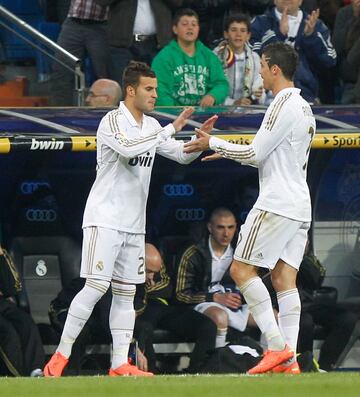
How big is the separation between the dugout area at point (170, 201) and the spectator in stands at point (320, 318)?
0.93 ft

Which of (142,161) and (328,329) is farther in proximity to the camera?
(328,329)

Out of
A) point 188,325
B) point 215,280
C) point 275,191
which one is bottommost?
point 188,325

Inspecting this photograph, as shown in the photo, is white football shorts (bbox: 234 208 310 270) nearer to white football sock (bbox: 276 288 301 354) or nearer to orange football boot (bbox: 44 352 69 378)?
white football sock (bbox: 276 288 301 354)

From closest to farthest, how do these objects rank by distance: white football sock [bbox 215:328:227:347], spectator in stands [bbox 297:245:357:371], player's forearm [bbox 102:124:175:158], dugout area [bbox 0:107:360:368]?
player's forearm [bbox 102:124:175:158] → white football sock [bbox 215:328:227:347] → spectator in stands [bbox 297:245:357:371] → dugout area [bbox 0:107:360:368]

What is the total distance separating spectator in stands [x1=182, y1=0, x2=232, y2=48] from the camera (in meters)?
13.7

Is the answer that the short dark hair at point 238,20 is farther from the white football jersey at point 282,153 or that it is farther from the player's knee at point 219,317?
the white football jersey at point 282,153

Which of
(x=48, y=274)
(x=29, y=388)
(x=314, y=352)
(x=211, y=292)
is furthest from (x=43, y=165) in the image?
(x=29, y=388)

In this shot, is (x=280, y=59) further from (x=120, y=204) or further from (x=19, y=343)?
(x=19, y=343)

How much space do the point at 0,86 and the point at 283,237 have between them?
3.69m

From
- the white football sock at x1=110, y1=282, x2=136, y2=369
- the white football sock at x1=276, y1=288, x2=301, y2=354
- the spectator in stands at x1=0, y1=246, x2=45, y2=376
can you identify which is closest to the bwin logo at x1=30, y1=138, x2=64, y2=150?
the spectator in stands at x1=0, y1=246, x2=45, y2=376

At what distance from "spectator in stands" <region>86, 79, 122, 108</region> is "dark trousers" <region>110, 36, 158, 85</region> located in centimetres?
95

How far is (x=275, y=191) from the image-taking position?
923cm

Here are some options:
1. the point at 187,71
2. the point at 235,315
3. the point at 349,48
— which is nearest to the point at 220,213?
the point at 235,315

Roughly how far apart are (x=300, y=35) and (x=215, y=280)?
2.71m
